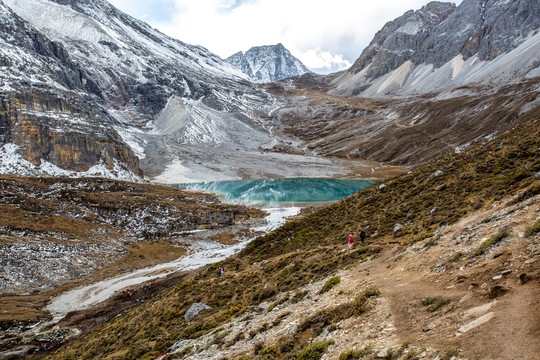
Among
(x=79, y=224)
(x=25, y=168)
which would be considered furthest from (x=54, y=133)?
(x=79, y=224)

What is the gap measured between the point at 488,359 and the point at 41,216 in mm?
62155

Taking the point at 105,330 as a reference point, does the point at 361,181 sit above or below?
above

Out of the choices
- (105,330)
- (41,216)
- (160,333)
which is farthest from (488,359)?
(41,216)

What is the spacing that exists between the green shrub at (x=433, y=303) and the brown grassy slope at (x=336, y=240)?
7.75 metres

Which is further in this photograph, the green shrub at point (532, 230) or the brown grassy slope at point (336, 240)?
the brown grassy slope at point (336, 240)

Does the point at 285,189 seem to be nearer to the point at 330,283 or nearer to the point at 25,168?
the point at 25,168

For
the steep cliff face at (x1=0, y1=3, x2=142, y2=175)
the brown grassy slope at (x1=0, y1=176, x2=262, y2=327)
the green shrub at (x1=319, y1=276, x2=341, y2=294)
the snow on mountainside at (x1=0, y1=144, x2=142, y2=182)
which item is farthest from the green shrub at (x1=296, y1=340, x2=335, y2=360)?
the steep cliff face at (x1=0, y1=3, x2=142, y2=175)

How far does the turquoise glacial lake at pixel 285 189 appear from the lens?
334 feet

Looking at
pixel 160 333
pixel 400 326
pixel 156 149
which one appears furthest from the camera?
pixel 156 149

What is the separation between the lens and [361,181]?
125000 millimetres

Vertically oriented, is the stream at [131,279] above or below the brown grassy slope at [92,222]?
below

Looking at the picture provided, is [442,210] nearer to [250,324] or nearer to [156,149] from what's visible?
[250,324]

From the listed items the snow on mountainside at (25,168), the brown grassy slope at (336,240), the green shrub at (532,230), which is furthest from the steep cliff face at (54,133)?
the green shrub at (532,230)

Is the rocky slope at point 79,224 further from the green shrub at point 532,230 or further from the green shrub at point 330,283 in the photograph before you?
the green shrub at point 532,230
